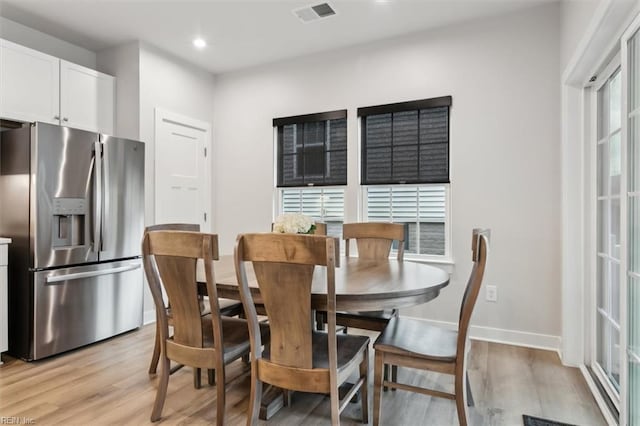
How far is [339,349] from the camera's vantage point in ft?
6.08

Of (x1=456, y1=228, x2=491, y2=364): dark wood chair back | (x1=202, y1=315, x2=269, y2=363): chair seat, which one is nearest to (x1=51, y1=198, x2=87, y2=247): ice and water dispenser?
(x1=202, y1=315, x2=269, y2=363): chair seat

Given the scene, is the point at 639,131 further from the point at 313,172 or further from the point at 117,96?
the point at 117,96

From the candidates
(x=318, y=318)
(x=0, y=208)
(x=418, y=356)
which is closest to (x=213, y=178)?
(x=0, y=208)

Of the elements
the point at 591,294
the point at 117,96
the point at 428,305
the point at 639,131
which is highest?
the point at 117,96

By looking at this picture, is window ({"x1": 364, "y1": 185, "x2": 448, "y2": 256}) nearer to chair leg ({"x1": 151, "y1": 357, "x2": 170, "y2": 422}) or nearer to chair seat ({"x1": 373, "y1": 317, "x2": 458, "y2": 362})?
chair seat ({"x1": 373, "y1": 317, "x2": 458, "y2": 362})

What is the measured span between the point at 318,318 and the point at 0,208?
2.64 meters

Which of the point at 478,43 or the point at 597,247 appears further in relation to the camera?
the point at 478,43

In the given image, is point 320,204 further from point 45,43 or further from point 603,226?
point 45,43

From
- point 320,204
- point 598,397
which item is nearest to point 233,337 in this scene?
point 598,397

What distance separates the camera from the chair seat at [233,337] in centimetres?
189

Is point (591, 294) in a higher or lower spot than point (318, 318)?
higher

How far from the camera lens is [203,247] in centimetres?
172

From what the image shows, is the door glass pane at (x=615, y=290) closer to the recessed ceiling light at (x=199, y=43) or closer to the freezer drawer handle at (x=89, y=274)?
the freezer drawer handle at (x=89, y=274)

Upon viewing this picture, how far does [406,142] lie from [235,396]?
102 inches
